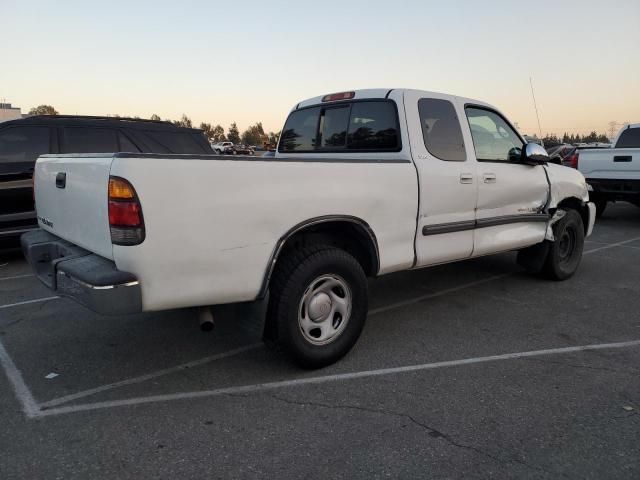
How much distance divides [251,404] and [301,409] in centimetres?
31

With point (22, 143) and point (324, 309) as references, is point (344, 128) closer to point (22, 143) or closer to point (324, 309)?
point (324, 309)

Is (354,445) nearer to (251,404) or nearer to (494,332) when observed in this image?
(251,404)

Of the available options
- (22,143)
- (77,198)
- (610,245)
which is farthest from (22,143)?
(610,245)

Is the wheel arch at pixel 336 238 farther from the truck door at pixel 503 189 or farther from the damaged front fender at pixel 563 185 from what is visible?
the damaged front fender at pixel 563 185

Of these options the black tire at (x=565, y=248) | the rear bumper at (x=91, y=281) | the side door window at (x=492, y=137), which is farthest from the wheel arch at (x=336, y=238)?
the black tire at (x=565, y=248)

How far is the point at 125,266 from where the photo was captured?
8.64 ft

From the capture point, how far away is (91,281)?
8.66 feet

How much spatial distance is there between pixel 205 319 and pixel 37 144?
4.93 metres

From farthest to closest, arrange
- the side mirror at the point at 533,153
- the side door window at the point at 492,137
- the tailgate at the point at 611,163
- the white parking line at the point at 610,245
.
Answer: the tailgate at the point at 611,163, the white parking line at the point at 610,245, the side mirror at the point at 533,153, the side door window at the point at 492,137

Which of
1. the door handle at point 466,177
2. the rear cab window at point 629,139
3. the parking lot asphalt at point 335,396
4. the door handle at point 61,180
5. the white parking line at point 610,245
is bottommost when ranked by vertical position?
the parking lot asphalt at point 335,396

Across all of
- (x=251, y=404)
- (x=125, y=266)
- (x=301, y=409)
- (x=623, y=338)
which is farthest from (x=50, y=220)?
(x=623, y=338)

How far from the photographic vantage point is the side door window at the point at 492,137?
15.2ft

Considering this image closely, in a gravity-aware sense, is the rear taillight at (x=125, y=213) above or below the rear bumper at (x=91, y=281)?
above

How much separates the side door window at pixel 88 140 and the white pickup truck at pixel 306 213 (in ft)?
10.1
